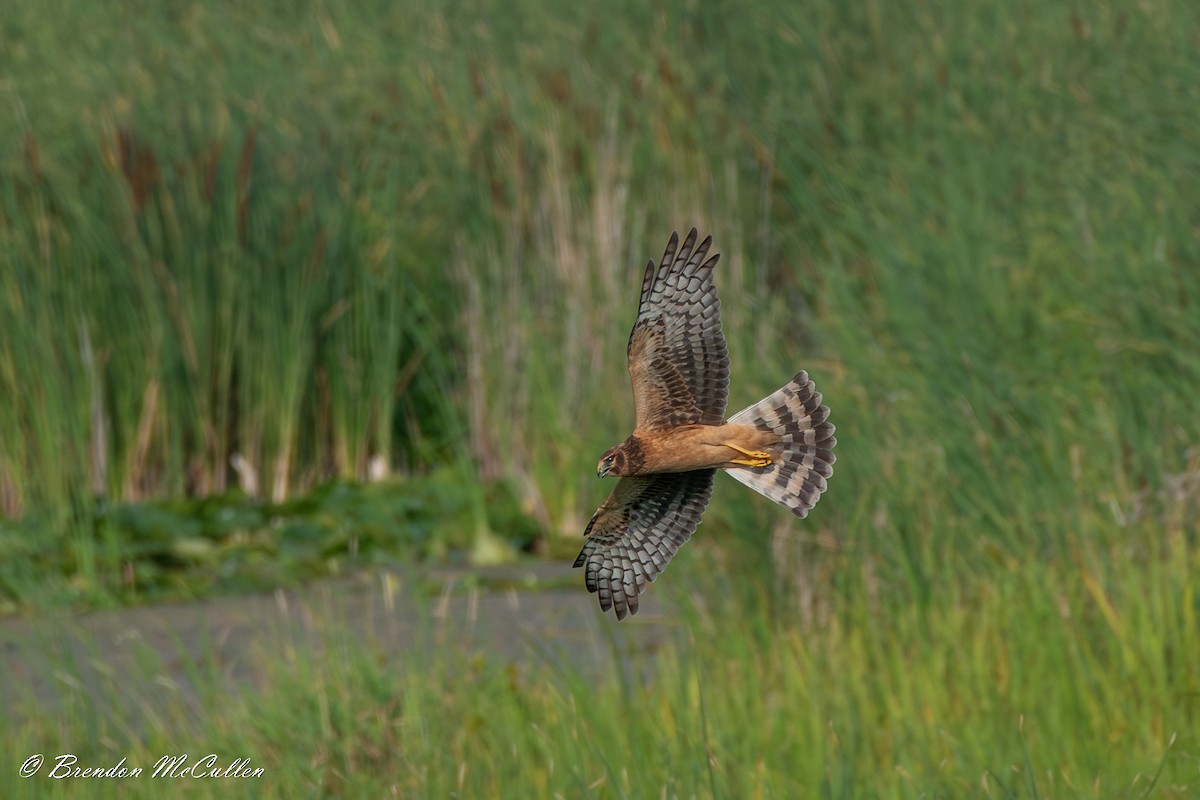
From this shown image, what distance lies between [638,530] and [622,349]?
4.03 metres

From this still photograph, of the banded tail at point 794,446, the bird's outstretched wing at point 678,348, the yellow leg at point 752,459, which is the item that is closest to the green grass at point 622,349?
the banded tail at point 794,446

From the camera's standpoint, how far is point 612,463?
75.7 inches

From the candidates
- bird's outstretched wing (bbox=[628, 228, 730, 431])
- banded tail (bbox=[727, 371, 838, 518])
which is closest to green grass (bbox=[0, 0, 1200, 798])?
banded tail (bbox=[727, 371, 838, 518])

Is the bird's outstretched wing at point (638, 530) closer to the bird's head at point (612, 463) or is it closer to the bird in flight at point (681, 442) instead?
the bird in flight at point (681, 442)

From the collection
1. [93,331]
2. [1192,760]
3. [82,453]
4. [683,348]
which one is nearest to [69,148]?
[93,331]

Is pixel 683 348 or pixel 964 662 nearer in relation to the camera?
pixel 683 348

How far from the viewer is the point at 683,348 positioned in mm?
2133

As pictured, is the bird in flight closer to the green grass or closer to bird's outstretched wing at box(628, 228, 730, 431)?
bird's outstretched wing at box(628, 228, 730, 431)

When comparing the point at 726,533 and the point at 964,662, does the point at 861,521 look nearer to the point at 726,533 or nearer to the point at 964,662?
the point at 726,533

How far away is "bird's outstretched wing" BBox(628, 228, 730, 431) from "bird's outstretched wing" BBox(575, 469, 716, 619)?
95 mm

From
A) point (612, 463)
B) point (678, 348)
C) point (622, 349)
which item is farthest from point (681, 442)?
point (622, 349)

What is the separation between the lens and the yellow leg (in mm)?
1893

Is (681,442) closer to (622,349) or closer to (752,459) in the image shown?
(752,459)

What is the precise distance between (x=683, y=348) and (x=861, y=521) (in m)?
3.23
